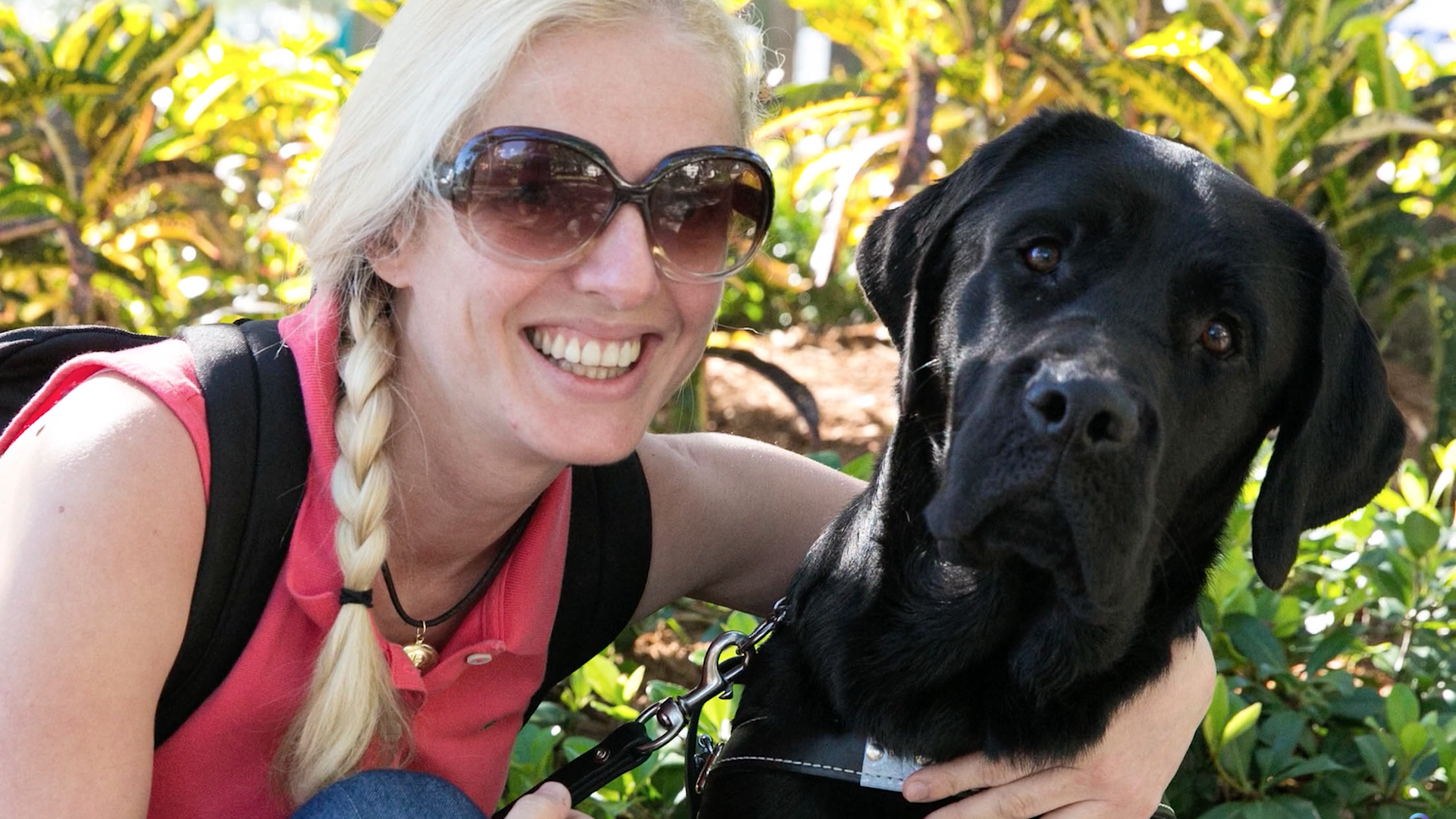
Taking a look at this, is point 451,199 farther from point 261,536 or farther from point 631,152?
point 261,536

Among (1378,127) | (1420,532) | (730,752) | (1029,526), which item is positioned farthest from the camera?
(1378,127)

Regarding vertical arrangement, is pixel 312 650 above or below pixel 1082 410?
below

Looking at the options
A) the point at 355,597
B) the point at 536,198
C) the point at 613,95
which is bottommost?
the point at 355,597

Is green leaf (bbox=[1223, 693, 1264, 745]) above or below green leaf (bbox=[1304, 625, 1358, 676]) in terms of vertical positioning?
above

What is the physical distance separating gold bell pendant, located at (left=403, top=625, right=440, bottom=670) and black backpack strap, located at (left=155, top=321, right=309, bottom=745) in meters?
0.27

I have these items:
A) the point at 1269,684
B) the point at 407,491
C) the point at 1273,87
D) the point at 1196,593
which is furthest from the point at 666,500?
the point at 1273,87

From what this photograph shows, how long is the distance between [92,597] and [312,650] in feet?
1.13

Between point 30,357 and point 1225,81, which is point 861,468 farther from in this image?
point 1225,81

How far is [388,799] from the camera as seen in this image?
1.85 meters

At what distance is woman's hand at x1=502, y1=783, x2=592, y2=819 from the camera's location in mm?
1825

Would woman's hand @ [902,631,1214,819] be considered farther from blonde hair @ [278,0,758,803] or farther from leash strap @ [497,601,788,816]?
blonde hair @ [278,0,758,803]

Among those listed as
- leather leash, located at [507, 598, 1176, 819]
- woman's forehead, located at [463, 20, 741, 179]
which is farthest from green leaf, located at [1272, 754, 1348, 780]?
woman's forehead, located at [463, 20, 741, 179]

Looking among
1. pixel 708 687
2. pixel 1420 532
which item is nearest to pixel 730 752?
pixel 708 687

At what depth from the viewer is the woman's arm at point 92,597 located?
1.58m
